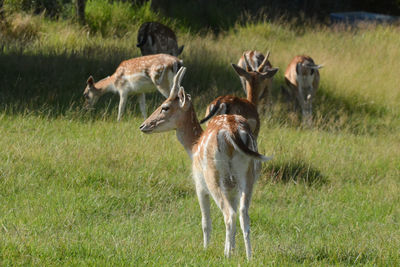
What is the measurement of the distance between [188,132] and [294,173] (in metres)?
2.52

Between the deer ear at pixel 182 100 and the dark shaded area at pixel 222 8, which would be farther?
the dark shaded area at pixel 222 8

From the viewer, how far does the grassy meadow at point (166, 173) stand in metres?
5.15

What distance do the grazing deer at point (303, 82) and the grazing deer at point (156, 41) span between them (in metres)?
2.91

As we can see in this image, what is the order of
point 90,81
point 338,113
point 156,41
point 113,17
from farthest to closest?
point 113,17 → point 156,41 → point 338,113 → point 90,81

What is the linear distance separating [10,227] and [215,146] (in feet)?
6.29

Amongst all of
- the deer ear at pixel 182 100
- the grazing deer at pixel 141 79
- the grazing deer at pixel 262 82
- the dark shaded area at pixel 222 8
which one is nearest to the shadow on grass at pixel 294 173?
the grazing deer at pixel 262 82

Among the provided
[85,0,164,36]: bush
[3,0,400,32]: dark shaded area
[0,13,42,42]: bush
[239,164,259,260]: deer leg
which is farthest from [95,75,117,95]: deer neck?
[239,164,259,260]: deer leg

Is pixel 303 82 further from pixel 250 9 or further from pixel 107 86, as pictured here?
pixel 250 9

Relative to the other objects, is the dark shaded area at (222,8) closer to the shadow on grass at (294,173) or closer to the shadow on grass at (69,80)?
the shadow on grass at (69,80)

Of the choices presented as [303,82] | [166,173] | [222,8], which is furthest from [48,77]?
[222,8]

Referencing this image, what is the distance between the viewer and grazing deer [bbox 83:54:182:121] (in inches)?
401

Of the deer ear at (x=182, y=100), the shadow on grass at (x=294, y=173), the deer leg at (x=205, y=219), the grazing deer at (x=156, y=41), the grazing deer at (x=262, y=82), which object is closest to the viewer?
the deer leg at (x=205, y=219)

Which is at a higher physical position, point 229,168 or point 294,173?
point 229,168

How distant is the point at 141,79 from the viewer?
10.4 m
